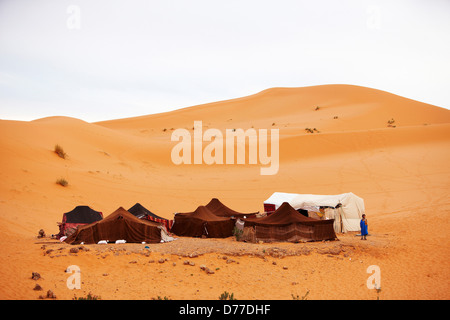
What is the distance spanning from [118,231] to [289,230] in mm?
7381

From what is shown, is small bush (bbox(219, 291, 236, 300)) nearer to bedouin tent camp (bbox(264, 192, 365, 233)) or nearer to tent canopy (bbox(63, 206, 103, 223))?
tent canopy (bbox(63, 206, 103, 223))

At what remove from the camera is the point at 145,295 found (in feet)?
34.5

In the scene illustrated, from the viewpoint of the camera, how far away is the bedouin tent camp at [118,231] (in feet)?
51.9

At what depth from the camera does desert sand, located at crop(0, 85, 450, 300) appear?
1173 centimetres

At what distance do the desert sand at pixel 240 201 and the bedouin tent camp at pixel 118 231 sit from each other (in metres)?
0.85

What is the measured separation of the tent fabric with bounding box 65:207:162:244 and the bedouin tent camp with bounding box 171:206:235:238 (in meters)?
3.24

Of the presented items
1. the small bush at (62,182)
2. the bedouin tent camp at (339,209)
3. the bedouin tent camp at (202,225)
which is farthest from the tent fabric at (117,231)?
the small bush at (62,182)

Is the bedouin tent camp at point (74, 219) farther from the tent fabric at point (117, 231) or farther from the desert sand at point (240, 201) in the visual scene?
the tent fabric at point (117, 231)

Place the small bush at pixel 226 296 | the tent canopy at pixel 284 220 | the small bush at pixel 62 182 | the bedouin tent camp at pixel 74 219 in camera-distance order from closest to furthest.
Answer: the small bush at pixel 226 296 < the bedouin tent camp at pixel 74 219 < the tent canopy at pixel 284 220 < the small bush at pixel 62 182

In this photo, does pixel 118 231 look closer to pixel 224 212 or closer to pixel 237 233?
pixel 237 233

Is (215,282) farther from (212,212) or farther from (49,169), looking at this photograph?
(49,169)

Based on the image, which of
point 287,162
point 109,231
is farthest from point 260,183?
point 109,231

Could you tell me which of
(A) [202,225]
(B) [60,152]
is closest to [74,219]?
(A) [202,225]

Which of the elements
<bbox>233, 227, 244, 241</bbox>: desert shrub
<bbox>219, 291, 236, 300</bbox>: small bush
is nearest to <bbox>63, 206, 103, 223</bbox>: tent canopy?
<bbox>233, 227, 244, 241</bbox>: desert shrub
